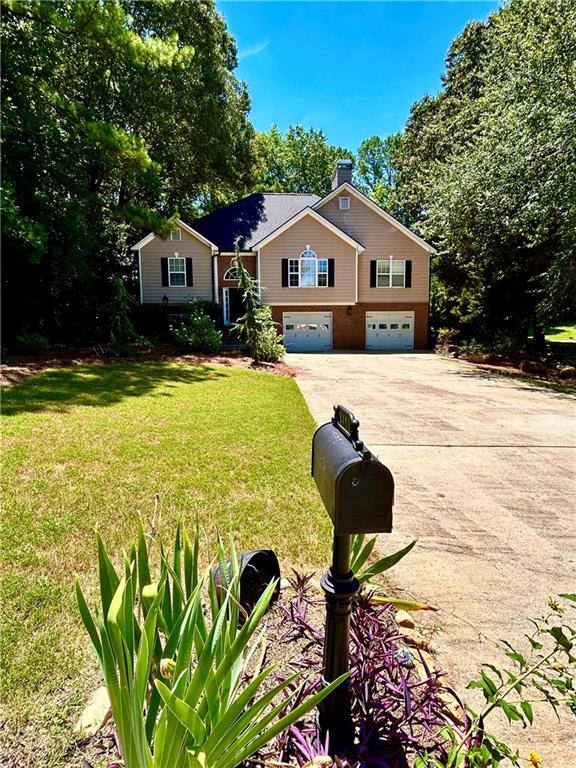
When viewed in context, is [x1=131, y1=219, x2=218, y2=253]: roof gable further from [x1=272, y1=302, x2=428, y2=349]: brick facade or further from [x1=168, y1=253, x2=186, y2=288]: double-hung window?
[x1=272, y1=302, x2=428, y2=349]: brick facade

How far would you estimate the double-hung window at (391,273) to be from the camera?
2234 centimetres

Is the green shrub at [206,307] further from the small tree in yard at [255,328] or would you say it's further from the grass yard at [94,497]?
the grass yard at [94,497]

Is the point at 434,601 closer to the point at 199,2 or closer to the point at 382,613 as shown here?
the point at 382,613

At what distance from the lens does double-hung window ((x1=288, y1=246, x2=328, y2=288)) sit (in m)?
21.5

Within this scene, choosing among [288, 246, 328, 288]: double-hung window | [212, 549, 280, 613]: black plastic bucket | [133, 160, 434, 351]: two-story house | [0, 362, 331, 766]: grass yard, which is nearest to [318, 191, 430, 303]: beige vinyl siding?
[133, 160, 434, 351]: two-story house

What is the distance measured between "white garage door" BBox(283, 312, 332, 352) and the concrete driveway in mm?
12042

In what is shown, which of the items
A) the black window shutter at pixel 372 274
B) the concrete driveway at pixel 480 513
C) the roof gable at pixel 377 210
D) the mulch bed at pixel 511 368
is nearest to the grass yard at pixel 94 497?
the concrete driveway at pixel 480 513

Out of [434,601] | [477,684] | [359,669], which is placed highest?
[477,684]

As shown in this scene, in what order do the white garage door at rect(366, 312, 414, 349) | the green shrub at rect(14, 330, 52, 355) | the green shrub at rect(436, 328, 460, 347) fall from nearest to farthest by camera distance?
the green shrub at rect(14, 330, 52, 355) < the green shrub at rect(436, 328, 460, 347) < the white garage door at rect(366, 312, 414, 349)

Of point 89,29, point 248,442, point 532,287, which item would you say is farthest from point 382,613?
point 532,287

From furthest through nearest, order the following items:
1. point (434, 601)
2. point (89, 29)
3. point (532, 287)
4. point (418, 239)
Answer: point (418, 239) → point (532, 287) → point (89, 29) → point (434, 601)

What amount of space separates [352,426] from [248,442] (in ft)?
15.2

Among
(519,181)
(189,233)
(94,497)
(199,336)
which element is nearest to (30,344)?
(199,336)

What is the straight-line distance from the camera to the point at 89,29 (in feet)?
36.7
